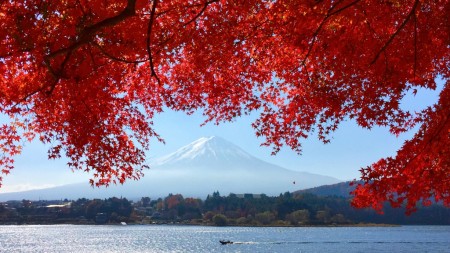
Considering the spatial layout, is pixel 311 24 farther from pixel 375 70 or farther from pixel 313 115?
pixel 313 115

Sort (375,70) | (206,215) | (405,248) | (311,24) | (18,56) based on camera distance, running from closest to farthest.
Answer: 1. (18,56)
2. (311,24)
3. (375,70)
4. (405,248)
5. (206,215)

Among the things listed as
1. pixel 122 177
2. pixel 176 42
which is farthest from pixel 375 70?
pixel 122 177

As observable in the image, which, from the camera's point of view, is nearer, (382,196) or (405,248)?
(382,196)

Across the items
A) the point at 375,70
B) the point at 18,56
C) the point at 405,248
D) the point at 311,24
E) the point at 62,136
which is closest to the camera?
the point at 18,56

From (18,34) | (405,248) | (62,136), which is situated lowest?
(405,248)

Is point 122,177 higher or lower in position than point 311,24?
lower

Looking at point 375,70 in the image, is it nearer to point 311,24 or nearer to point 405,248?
point 311,24

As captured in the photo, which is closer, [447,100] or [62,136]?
[447,100]

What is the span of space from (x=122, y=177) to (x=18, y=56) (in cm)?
404

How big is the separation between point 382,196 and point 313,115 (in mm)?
4315

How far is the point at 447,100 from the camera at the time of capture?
9.13 meters

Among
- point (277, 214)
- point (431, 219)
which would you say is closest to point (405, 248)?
point (277, 214)

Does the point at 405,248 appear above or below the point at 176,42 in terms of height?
below

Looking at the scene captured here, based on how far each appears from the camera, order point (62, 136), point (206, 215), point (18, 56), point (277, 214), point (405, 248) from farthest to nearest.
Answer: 1. point (206, 215)
2. point (277, 214)
3. point (405, 248)
4. point (62, 136)
5. point (18, 56)
